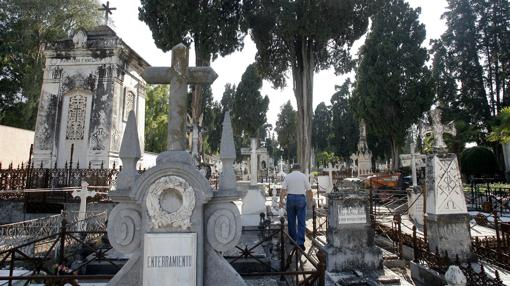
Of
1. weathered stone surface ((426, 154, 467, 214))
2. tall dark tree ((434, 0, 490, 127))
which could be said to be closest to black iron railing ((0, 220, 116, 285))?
weathered stone surface ((426, 154, 467, 214))

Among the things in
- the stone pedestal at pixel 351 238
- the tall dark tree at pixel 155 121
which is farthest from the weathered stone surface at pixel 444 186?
the tall dark tree at pixel 155 121

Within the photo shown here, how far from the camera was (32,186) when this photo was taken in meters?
11.4

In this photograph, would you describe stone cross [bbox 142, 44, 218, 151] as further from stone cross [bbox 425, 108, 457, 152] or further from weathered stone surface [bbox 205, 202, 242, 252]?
stone cross [bbox 425, 108, 457, 152]

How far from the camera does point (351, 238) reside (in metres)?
5.91

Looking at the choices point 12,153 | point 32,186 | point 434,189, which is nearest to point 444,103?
point 434,189

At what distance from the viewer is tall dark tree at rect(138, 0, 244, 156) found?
52.3 feet

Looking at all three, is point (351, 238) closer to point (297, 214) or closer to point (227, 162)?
point (297, 214)

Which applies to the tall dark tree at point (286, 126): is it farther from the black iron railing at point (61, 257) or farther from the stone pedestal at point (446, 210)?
the black iron railing at point (61, 257)

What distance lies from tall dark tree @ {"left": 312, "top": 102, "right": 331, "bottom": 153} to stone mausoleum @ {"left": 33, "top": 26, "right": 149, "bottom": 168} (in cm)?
4365

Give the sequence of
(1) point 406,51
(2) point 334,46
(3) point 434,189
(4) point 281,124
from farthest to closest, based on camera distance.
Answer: (4) point 281,124, (1) point 406,51, (2) point 334,46, (3) point 434,189

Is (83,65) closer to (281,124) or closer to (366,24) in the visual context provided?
(366,24)

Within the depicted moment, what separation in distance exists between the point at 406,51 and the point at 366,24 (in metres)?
7.57

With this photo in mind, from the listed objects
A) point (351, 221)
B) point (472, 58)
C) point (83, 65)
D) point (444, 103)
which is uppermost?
point (472, 58)

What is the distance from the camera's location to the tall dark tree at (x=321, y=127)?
53.9m
